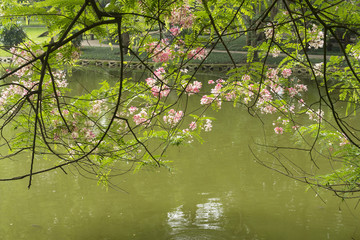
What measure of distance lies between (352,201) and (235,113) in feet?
14.7

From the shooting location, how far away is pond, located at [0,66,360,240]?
442 cm

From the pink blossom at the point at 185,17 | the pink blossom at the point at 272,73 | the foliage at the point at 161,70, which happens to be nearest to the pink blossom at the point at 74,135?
the foliage at the point at 161,70

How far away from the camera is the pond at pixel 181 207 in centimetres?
442

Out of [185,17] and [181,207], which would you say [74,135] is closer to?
[185,17]

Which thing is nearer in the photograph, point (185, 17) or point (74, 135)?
point (185, 17)

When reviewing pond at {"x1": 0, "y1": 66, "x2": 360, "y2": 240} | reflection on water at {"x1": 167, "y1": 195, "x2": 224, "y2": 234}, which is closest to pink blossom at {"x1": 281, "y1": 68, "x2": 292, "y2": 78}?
pond at {"x1": 0, "y1": 66, "x2": 360, "y2": 240}

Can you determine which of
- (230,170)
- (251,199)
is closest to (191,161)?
(230,170)

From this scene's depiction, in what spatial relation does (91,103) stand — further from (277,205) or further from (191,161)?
(191,161)

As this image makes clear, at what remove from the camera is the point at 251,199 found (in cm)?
523

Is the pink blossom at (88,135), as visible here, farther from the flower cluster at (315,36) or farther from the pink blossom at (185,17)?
the flower cluster at (315,36)

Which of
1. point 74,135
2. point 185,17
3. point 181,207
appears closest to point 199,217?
point 181,207

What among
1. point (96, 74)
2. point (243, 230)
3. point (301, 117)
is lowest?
point (243, 230)

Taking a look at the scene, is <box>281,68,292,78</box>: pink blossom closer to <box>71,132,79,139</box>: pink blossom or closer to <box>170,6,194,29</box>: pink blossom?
<box>170,6,194,29</box>: pink blossom

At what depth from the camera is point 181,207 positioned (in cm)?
498
